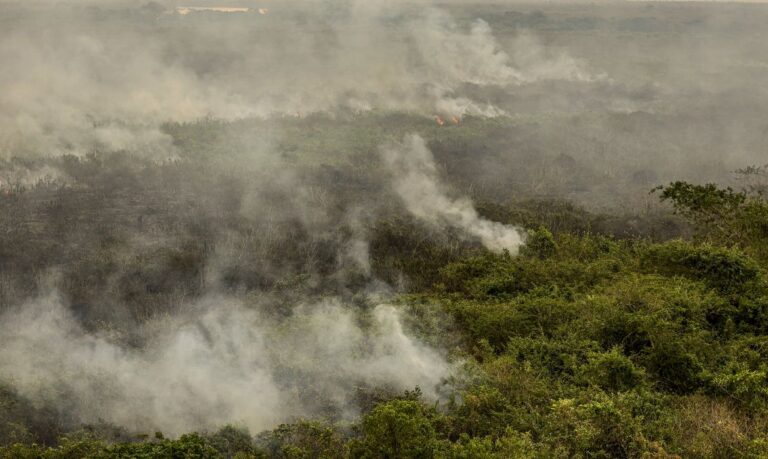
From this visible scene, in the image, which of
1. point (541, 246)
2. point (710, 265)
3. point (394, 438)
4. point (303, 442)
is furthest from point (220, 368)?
point (541, 246)

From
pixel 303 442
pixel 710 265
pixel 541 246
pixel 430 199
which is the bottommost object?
pixel 303 442

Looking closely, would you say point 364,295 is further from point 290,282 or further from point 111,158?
point 111,158

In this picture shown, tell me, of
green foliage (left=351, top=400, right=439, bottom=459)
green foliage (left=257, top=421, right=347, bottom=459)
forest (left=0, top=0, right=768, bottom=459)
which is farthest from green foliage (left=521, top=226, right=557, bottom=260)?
green foliage (left=351, top=400, right=439, bottom=459)

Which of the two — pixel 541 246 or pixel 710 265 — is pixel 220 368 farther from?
pixel 541 246

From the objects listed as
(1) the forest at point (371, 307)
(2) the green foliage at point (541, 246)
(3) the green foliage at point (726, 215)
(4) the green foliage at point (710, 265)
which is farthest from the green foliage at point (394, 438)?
(2) the green foliage at point (541, 246)

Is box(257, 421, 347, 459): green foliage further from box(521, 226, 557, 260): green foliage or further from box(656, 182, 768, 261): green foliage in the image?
box(521, 226, 557, 260): green foliage

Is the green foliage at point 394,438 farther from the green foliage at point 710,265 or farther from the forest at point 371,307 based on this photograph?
the green foliage at point 710,265

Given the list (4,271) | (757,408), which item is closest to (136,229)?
(4,271)
